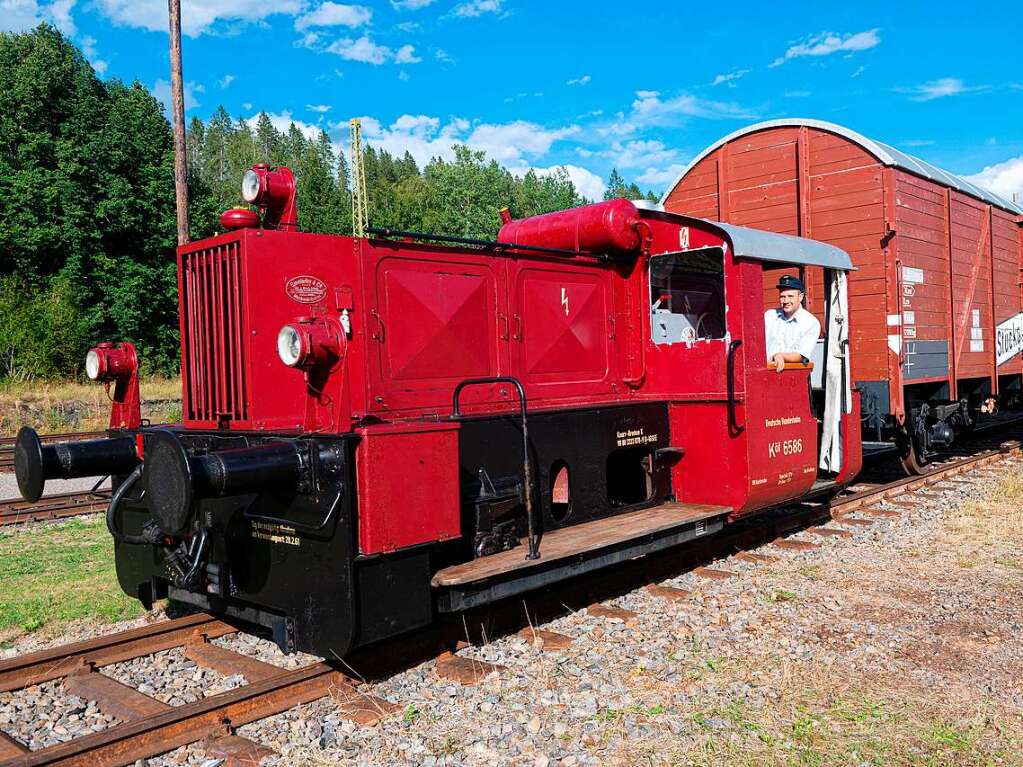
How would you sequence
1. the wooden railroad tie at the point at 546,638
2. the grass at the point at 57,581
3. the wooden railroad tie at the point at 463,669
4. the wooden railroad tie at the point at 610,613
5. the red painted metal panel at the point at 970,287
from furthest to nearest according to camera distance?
the red painted metal panel at the point at 970,287, the grass at the point at 57,581, the wooden railroad tie at the point at 610,613, the wooden railroad tie at the point at 546,638, the wooden railroad tie at the point at 463,669

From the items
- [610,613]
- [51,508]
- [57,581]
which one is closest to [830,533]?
[610,613]

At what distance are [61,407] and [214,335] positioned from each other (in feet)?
54.8

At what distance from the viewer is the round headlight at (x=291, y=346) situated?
162 inches

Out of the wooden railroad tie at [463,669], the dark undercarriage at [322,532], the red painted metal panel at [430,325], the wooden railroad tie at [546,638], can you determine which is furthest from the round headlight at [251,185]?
the wooden railroad tie at [546,638]

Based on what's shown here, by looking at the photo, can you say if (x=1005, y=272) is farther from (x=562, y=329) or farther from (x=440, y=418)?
(x=440, y=418)

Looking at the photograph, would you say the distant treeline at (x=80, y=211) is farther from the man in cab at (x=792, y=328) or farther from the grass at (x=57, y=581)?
the man in cab at (x=792, y=328)

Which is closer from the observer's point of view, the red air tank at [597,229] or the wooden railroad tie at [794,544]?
the red air tank at [597,229]

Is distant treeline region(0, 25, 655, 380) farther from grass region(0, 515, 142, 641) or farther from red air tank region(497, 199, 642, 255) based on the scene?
red air tank region(497, 199, 642, 255)

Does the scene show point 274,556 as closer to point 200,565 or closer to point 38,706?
point 200,565

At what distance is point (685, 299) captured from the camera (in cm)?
672

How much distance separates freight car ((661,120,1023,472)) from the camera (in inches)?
358

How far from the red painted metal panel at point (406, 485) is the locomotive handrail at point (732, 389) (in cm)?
257

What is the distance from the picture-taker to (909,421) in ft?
33.6

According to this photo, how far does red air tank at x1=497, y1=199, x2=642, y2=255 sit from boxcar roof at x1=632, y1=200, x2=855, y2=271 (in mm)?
187
